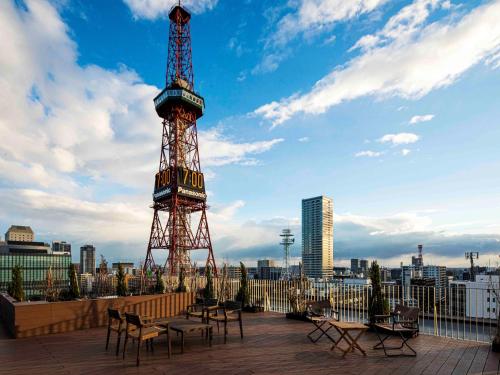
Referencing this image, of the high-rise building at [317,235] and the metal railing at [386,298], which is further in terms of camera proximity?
the high-rise building at [317,235]

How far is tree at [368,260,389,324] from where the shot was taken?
27.4 ft

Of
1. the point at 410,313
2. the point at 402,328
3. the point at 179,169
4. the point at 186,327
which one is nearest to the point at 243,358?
the point at 186,327

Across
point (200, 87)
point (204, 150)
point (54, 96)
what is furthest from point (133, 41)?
point (200, 87)

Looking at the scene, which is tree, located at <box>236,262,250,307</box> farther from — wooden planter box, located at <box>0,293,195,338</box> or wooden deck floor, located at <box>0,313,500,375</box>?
wooden deck floor, located at <box>0,313,500,375</box>

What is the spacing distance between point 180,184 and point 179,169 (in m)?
2.18

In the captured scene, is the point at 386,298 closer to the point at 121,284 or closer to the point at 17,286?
the point at 121,284

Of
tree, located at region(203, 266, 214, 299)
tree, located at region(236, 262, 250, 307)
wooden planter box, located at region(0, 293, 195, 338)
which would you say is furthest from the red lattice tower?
wooden planter box, located at region(0, 293, 195, 338)

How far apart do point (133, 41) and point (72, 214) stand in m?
26.1

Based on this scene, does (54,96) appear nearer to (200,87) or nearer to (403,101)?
(403,101)

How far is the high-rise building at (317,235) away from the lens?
115062 mm

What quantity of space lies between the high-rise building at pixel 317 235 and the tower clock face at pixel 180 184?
76530 millimetres

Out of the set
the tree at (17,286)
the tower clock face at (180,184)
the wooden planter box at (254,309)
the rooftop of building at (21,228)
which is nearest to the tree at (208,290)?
the wooden planter box at (254,309)

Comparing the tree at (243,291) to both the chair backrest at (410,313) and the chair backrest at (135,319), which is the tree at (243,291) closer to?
the chair backrest at (410,313)

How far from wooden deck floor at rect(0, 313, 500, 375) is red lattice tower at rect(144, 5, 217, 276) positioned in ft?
112
